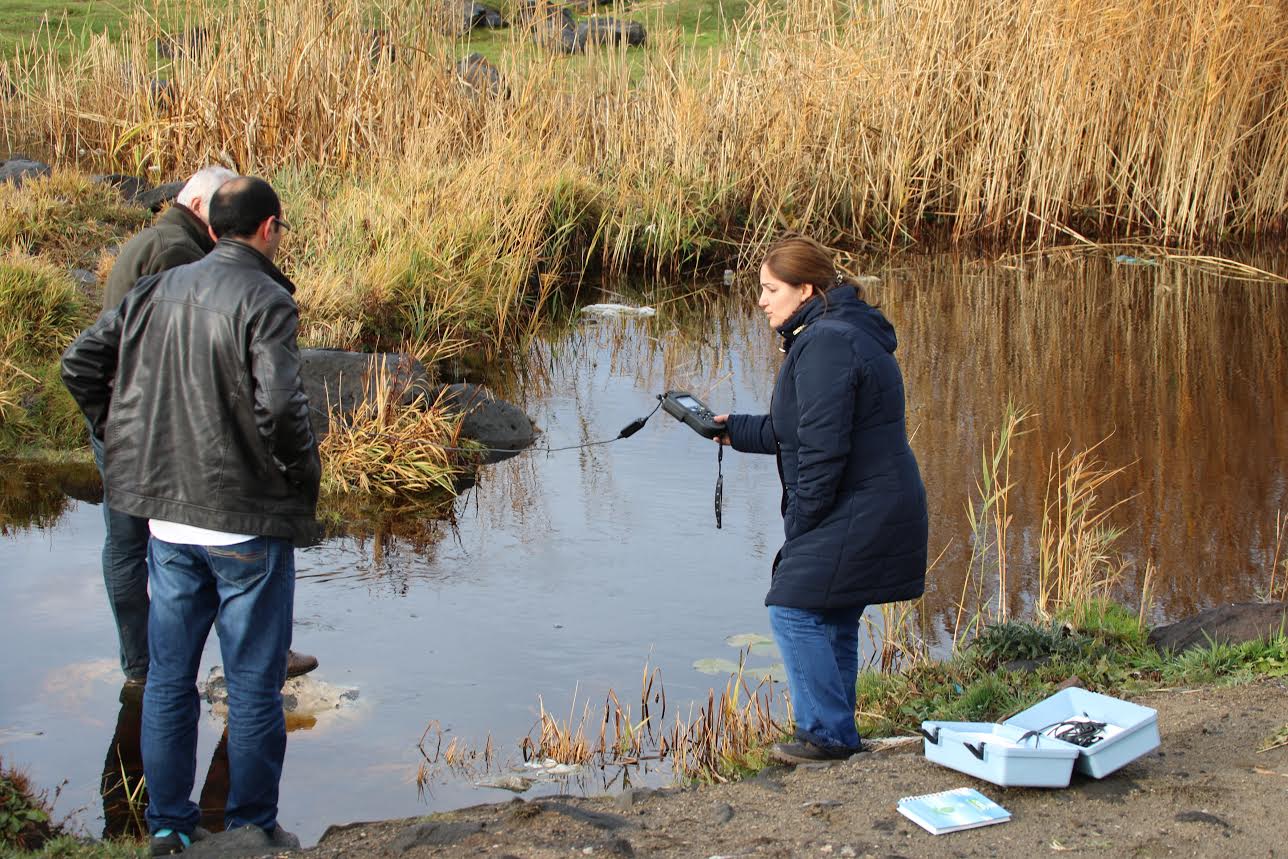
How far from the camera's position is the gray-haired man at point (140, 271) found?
4535 millimetres

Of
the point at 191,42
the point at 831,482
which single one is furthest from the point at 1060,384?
the point at 191,42

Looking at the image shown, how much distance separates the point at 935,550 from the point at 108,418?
3907 mm

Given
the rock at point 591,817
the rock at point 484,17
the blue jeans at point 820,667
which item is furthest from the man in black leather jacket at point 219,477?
the rock at point 484,17

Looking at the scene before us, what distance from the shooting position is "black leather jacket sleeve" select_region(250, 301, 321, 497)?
342 cm

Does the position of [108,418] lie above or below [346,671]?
above

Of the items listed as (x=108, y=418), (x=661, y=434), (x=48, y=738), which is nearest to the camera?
(x=108, y=418)

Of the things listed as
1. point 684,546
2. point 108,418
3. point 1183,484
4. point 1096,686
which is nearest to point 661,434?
point 684,546

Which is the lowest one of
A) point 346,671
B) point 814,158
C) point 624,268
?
point 346,671

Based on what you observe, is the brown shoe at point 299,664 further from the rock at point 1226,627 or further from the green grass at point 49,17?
the green grass at point 49,17

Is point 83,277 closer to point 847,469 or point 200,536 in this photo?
point 200,536

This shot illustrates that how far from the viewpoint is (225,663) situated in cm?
358

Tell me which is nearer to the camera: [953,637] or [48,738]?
[48,738]

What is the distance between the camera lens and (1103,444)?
318 inches

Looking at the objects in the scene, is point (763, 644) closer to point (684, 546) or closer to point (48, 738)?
point (684, 546)
